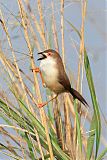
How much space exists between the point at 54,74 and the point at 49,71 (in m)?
0.03

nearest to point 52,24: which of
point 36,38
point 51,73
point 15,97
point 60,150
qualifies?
point 36,38

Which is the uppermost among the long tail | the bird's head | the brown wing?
the bird's head

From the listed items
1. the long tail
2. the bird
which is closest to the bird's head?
the bird

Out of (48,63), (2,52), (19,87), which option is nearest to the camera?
(2,52)

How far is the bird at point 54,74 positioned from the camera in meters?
1.43

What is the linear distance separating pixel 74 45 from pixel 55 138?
36cm

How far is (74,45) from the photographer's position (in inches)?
59.0

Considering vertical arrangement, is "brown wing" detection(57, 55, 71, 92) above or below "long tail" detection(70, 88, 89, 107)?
above

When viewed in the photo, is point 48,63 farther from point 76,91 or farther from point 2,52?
point 2,52

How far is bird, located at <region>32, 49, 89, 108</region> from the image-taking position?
1434 mm

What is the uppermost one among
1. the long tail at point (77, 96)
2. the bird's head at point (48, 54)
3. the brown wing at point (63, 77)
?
the bird's head at point (48, 54)

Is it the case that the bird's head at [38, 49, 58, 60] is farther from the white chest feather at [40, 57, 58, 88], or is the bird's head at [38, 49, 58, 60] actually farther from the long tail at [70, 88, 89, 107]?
the long tail at [70, 88, 89, 107]

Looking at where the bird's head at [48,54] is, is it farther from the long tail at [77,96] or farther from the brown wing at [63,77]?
the long tail at [77,96]

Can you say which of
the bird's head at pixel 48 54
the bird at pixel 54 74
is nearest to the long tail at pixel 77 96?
the bird at pixel 54 74
